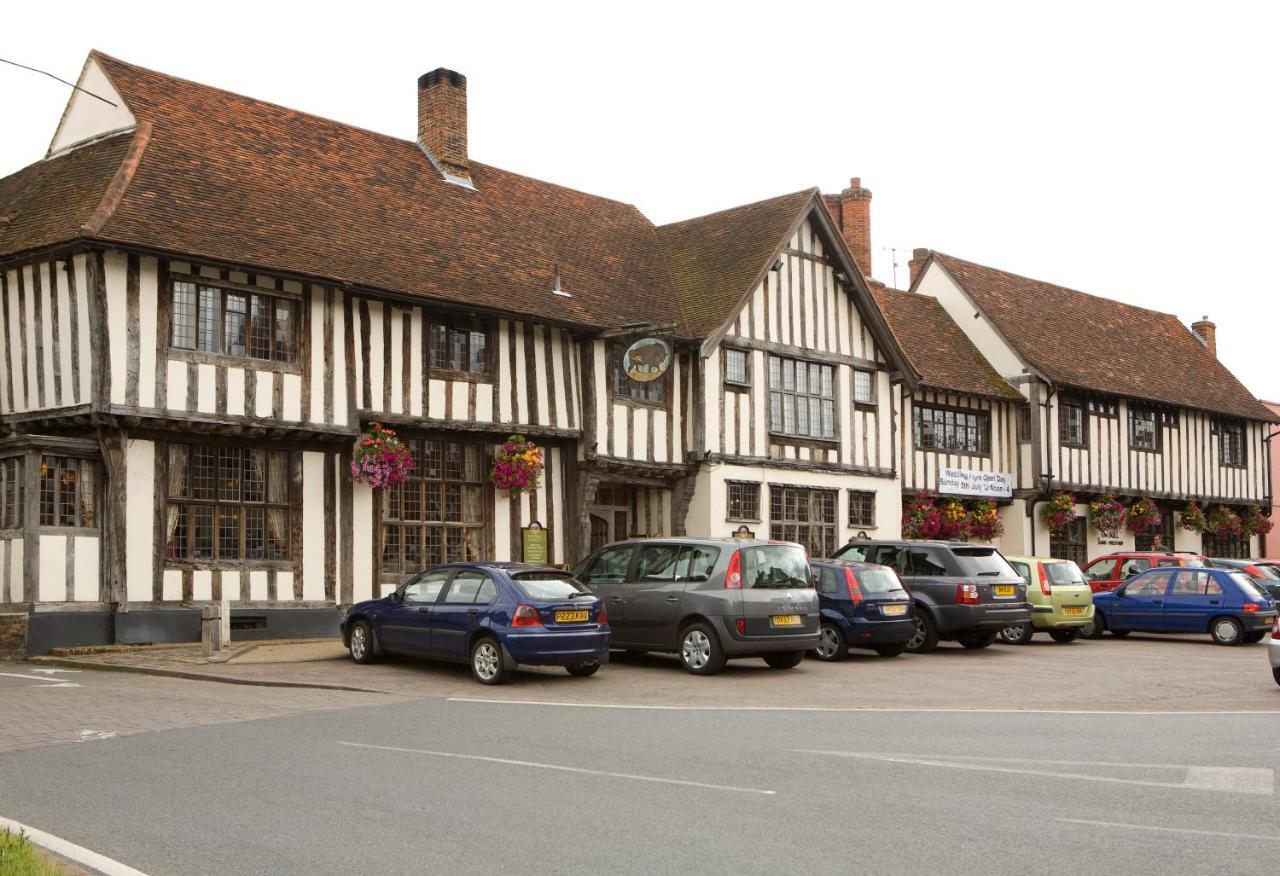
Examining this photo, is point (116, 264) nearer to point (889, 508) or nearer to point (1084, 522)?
point (889, 508)

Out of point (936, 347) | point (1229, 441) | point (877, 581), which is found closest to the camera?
point (877, 581)

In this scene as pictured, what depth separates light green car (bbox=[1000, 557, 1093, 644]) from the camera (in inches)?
894

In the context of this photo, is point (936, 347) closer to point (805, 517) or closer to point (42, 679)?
point (805, 517)

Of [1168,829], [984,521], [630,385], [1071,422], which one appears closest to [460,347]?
[630,385]

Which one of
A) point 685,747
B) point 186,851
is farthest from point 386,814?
point 685,747

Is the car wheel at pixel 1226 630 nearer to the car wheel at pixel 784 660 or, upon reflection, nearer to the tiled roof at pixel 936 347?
the car wheel at pixel 784 660

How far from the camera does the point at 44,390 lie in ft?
65.3

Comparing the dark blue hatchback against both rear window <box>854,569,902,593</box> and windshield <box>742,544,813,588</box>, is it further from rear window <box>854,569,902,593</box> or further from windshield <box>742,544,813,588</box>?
windshield <box>742,544,813,588</box>

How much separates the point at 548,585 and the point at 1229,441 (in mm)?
32266

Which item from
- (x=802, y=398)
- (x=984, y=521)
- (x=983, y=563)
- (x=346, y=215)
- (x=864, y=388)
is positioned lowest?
(x=983, y=563)

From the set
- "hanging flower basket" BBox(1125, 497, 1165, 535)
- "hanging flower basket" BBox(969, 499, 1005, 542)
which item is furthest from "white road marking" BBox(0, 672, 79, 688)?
"hanging flower basket" BBox(1125, 497, 1165, 535)

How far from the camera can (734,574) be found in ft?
56.1

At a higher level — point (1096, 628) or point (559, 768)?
point (559, 768)

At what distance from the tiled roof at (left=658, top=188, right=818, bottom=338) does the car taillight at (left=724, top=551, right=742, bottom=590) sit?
31.8 ft
